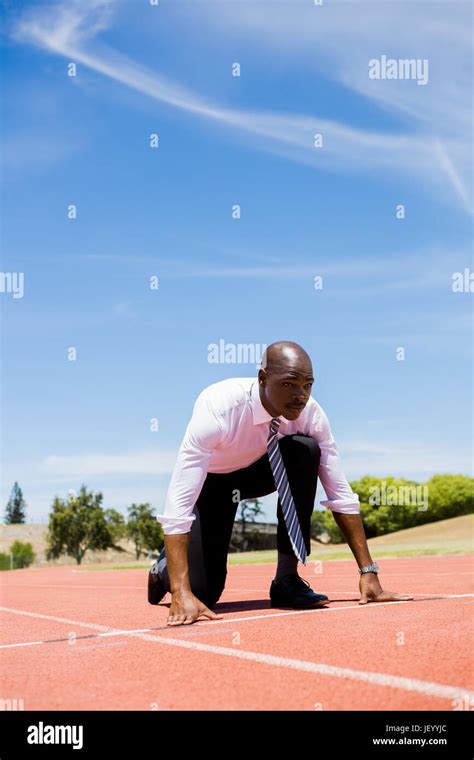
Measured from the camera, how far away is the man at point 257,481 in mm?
5117

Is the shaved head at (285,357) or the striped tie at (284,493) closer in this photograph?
the shaved head at (285,357)

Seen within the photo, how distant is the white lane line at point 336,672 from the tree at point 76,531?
2994 inches

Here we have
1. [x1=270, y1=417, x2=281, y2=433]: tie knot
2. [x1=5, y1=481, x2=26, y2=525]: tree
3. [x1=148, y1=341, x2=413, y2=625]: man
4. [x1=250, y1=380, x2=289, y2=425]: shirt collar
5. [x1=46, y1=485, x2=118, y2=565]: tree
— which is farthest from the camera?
[x1=5, y1=481, x2=26, y2=525]: tree

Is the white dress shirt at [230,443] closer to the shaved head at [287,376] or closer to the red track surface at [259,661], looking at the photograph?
the shaved head at [287,376]

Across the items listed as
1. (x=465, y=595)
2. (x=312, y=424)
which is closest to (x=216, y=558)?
(x=312, y=424)

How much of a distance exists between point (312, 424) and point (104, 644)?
2.09 metres

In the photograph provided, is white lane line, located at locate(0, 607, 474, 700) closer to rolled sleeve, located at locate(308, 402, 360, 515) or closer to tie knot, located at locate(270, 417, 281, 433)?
tie knot, located at locate(270, 417, 281, 433)

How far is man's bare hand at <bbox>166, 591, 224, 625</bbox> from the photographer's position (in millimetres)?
5031

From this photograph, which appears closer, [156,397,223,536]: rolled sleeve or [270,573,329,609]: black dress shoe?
[156,397,223,536]: rolled sleeve

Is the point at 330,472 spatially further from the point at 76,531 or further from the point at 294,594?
the point at 76,531

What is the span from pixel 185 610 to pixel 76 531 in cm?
7587

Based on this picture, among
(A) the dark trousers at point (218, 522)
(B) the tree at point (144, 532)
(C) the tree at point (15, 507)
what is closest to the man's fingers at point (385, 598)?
Result: (A) the dark trousers at point (218, 522)

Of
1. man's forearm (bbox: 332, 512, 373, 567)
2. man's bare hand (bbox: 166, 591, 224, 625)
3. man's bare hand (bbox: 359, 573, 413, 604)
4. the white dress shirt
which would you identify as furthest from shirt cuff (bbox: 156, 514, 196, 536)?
man's bare hand (bbox: 359, 573, 413, 604)

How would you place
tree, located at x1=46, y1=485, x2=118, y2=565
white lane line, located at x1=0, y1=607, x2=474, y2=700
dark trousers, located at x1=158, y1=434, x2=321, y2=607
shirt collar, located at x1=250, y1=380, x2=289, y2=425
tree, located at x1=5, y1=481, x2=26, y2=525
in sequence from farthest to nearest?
tree, located at x1=5, y1=481, x2=26, y2=525 → tree, located at x1=46, y1=485, x2=118, y2=565 → dark trousers, located at x1=158, y1=434, x2=321, y2=607 → shirt collar, located at x1=250, y1=380, x2=289, y2=425 → white lane line, located at x1=0, y1=607, x2=474, y2=700
